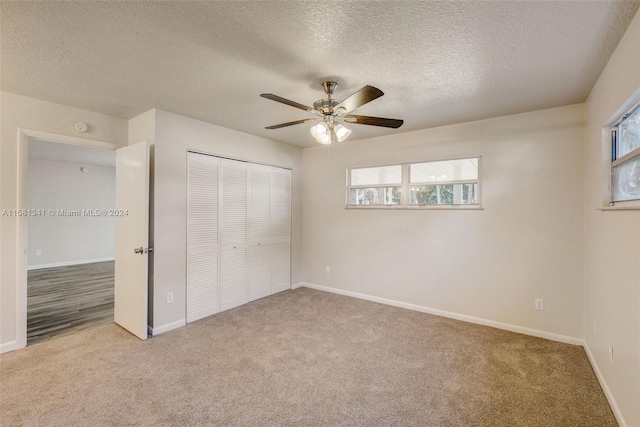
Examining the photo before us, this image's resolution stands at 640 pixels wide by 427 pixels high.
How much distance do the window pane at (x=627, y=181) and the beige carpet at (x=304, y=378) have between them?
144cm

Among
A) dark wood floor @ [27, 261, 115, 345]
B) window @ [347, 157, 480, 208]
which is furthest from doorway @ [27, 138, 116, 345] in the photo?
window @ [347, 157, 480, 208]

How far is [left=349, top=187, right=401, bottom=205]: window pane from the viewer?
407cm

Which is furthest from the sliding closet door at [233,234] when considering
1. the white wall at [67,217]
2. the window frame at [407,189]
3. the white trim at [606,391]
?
the white wall at [67,217]

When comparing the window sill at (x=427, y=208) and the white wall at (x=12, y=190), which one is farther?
the window sill at (x=427, y=208)

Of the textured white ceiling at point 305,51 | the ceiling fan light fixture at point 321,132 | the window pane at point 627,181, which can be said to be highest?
the textured white ceiling at point 305,51

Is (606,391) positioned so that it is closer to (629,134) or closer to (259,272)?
(629,134)

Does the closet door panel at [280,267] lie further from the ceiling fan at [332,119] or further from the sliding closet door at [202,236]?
the ceiling fan at [332,119]

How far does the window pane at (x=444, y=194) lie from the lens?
3451 millimetres

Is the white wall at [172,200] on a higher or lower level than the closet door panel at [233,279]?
higher

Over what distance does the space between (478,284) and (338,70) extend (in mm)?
2877

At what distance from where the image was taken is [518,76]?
2.25m

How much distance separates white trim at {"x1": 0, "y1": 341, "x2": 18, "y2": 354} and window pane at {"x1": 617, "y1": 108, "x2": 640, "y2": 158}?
17.1ft

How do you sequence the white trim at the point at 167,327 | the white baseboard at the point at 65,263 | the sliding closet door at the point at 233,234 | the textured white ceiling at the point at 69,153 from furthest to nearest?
the white baseboard at the point at 65,263 < the textured white ceiling at the point at 69,153 < the sliding closet door at the point at 233,234 < the white trim at the point at 167,327

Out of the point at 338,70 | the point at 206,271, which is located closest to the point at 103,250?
the point at 206,271
